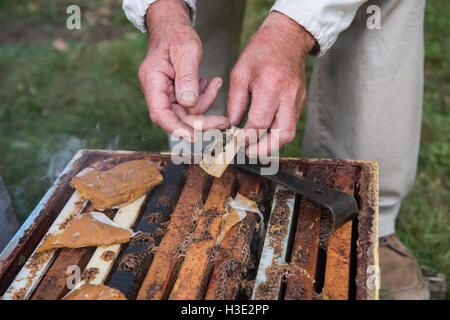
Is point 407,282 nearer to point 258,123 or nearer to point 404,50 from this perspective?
point 404,50

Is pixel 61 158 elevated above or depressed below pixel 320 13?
below

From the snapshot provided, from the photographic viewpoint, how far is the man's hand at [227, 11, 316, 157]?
1.58 meters

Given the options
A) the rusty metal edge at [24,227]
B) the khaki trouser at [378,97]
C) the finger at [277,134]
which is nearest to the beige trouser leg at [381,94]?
the khaki trouser at [378,97]

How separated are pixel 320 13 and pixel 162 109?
2.42 ft

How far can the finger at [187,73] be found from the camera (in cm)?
159

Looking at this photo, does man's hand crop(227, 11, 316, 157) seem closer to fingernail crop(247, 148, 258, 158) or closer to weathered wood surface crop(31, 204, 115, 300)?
fingernail crop(247, 148, 258, 158)

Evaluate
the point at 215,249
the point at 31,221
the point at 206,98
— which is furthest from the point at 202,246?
the point at 31,221

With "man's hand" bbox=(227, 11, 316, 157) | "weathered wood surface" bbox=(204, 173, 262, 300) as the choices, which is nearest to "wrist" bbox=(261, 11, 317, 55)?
"man's hand" bbox=(227, 11, 316, 157)

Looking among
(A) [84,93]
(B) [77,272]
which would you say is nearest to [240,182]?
(B) [77,272]

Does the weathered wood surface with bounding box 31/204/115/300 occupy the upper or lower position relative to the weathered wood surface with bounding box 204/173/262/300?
lower

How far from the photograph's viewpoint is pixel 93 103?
3877 millimetres

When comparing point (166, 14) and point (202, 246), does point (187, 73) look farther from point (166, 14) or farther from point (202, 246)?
point (202, 246)
